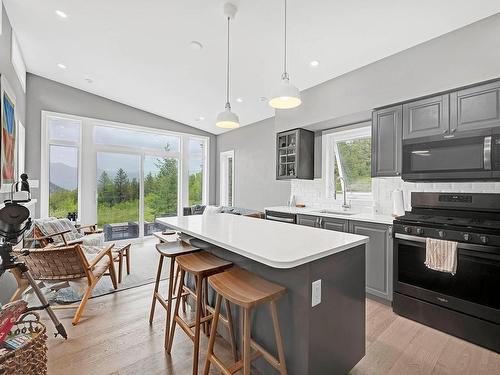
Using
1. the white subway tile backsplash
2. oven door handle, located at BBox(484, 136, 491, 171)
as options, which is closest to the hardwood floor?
the white subway tile backsplash

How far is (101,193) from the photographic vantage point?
535 centimetres

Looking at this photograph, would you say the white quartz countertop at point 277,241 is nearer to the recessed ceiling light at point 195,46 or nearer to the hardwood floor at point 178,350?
the hardwood floor at point 178,350

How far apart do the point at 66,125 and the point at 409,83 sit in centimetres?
594

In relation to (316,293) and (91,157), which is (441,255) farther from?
(91,157)

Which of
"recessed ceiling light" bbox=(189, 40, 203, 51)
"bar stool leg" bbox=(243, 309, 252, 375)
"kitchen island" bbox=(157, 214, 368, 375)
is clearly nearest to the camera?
"bar stool leg" bbox=(243, 309, 252, 375)

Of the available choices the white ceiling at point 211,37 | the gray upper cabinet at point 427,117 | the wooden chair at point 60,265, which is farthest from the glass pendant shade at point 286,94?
the wooden chair at point 60,265

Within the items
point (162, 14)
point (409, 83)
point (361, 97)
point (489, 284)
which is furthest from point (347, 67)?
point (489, 284)

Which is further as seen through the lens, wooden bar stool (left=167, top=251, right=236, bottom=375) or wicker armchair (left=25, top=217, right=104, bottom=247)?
wicker armchair (left=25, top=217, right=104, bottom=247)

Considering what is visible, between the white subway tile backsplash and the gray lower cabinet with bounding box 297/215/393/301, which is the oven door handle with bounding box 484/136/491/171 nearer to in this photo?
the white subway tile backsplash

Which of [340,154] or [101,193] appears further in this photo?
[101,193]

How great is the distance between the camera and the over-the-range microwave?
2.16 metres

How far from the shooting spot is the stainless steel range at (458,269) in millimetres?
2031

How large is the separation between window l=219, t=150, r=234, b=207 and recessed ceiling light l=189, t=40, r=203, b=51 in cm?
351

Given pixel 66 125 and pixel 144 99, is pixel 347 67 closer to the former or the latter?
pixel 144 99
